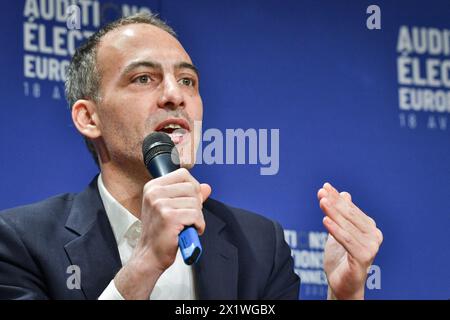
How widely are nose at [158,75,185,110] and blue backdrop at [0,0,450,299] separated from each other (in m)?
0.39

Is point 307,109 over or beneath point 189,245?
over

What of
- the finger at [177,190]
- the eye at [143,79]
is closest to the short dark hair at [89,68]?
the eye at [143,79]

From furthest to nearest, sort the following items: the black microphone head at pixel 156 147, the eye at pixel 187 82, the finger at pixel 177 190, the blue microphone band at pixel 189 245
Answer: the eye at pixel 187 82 < the black microphone head at pixel 156 147 < the finger at pixel 177 190 < the blue microphone band at pixel 189 245

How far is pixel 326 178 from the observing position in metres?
2.22

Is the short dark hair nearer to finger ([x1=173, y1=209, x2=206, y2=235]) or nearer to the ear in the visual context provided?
the ear

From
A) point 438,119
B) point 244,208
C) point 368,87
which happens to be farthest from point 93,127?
point 438,119

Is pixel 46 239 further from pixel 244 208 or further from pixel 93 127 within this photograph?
pixel 244 208

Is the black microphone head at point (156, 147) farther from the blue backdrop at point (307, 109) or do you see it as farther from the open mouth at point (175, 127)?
the blue backdrop at point (307, 109)

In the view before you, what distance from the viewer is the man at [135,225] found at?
159 centimetres

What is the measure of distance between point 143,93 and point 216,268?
0.37 m

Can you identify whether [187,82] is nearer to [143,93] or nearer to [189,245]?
[143,93]

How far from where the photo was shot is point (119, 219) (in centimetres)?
183

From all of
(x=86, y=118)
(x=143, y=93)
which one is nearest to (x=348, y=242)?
(x=143, y=93)
